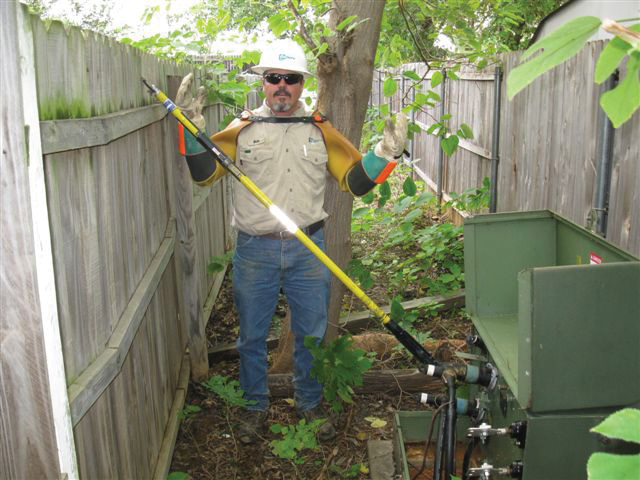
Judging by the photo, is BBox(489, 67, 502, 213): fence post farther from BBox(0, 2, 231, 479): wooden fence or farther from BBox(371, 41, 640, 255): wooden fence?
BBox(0, 2, 231, 479): wooden fence

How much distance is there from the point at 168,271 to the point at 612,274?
8.01ft

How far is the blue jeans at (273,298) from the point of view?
12.0 ft

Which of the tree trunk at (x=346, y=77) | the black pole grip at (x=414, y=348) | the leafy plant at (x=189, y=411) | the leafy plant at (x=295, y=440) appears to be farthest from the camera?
the tree trunk at (x=346, y=77)

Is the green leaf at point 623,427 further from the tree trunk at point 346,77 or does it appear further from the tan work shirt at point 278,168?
the tree trunk at point 346,77

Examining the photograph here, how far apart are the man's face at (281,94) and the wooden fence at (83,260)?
59cm

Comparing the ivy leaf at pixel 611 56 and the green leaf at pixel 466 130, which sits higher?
the ivy leaf at pixel 611 56

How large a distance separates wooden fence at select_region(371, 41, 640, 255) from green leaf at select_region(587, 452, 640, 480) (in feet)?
8.57

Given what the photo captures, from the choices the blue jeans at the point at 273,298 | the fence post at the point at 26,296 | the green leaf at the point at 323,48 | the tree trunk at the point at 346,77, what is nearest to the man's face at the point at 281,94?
the green leaf at the point at 323,48

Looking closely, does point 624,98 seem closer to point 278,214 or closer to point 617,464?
point 617,464

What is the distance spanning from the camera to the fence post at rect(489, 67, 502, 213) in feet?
20.6

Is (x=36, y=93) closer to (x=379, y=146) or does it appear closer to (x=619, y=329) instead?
(x=619, y=329)

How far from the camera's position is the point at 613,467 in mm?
660

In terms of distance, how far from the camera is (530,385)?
2.08 meters

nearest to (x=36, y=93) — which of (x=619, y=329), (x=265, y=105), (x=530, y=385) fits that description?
(x=530, y=385)
